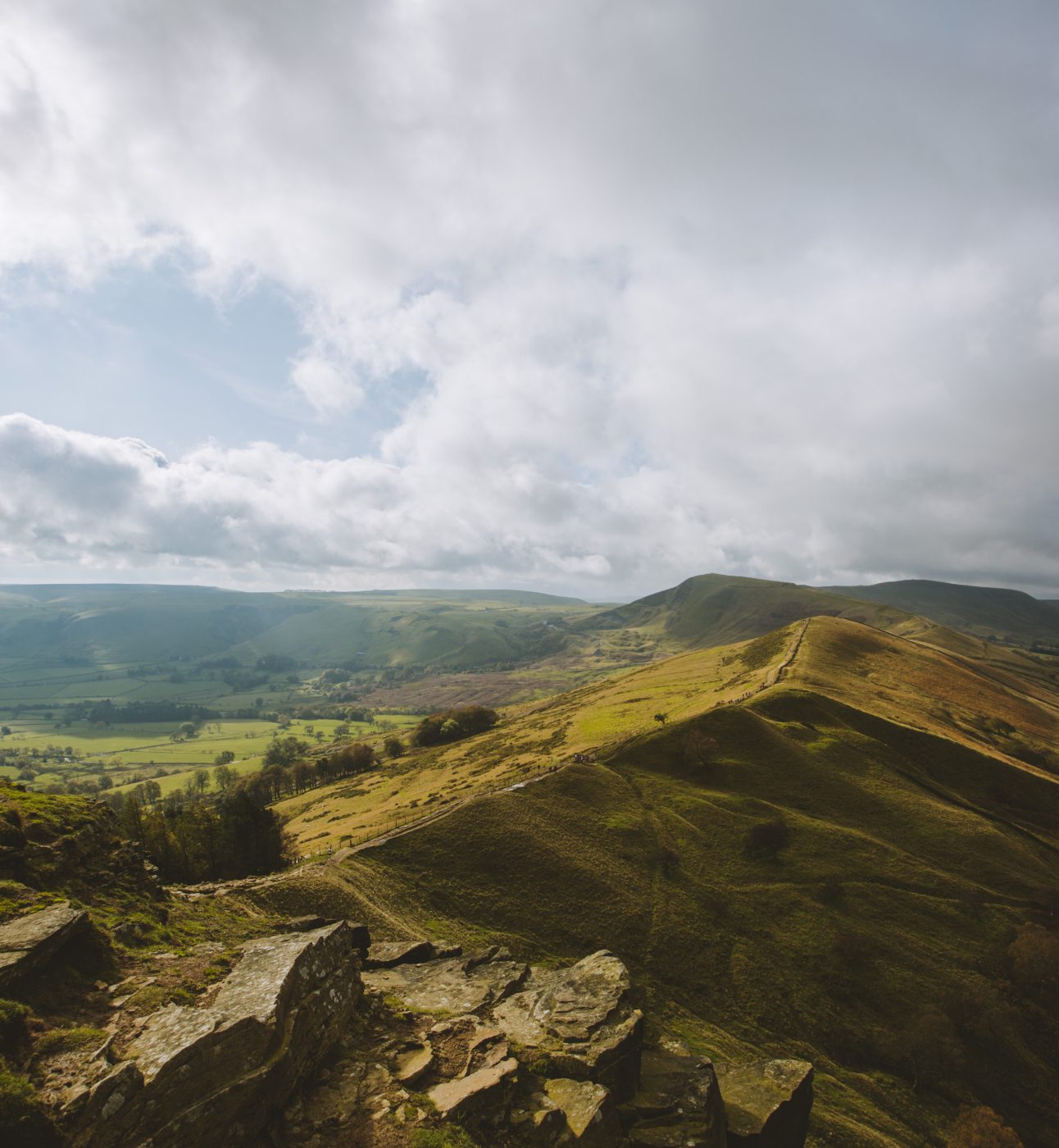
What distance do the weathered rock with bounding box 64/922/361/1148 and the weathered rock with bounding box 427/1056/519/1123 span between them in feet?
15.7

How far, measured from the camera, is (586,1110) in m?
19.9

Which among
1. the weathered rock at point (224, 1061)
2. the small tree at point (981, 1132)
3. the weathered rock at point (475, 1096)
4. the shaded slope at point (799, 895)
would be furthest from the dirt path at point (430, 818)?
the small tree at point (981, 1132)

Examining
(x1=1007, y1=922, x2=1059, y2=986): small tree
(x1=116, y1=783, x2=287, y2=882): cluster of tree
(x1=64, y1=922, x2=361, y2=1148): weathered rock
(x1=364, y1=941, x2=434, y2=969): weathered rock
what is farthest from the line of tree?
(x1=1007, y1=922, x2=1059, y2=986): small tree

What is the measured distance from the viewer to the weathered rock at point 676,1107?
21250mm

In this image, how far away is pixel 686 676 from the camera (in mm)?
143000

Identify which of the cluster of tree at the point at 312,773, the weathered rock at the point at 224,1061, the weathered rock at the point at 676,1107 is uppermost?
the weathered rock at the point at 224,1061

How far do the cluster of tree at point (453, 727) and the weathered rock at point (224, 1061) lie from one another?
122 meters

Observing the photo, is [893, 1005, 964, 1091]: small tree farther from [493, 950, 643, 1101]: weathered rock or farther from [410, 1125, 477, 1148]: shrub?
[410, 1125, 477, 1148]: shrub

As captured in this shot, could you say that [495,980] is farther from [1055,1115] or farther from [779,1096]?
[1055,1115]

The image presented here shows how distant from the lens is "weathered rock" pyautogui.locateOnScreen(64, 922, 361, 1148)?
13625mm

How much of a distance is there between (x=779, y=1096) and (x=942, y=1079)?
83.4ft

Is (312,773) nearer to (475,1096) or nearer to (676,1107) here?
(676,1107)

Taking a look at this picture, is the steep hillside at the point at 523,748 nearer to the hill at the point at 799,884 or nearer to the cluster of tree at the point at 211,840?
the hill at the point at 799,884

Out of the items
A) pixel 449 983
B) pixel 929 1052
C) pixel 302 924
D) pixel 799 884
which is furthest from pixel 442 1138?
pixel 799 884
